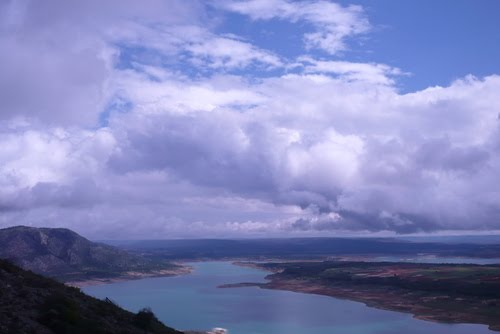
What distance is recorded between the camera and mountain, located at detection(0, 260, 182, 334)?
51.5ft

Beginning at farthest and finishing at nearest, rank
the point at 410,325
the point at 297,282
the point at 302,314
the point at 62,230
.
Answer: the point at 62,230 → the point at 297,282 → the point at 302,314 → the point at 410,325

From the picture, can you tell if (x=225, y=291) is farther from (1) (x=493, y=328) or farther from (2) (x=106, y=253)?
(2) (x=106, y=253)

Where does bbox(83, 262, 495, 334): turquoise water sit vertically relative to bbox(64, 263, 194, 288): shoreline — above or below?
above

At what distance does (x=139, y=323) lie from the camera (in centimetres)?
2045

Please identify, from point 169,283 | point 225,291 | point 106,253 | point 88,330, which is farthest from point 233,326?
point 106,253

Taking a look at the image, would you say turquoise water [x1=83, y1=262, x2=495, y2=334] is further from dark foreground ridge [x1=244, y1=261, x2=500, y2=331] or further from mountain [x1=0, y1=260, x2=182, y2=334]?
mountain [x1=0, y1=260, x2=182, y2=334]

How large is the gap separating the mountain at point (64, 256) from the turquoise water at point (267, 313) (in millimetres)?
36240

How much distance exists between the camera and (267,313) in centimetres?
6950

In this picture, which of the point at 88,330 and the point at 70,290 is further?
the point at 70,290

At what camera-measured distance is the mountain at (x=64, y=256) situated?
12988 centimetres

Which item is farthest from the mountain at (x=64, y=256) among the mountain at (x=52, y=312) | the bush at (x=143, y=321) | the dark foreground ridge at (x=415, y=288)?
the bush at (x=143, y=321)

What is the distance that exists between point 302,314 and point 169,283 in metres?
55.2

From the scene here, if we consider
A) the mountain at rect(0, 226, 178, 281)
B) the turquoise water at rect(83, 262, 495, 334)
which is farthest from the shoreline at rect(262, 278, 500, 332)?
the mountain at rect(0, 226, 178, 281)

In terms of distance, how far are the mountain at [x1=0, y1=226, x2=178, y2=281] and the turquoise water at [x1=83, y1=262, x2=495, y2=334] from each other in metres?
36.2
